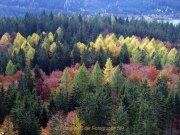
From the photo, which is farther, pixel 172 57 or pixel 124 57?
pixel 172 57

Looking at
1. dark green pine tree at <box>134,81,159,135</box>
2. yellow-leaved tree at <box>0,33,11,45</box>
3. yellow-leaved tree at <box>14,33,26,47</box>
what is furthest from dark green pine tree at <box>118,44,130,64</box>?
dark green pine tree at <box>134,81,159,135</box>

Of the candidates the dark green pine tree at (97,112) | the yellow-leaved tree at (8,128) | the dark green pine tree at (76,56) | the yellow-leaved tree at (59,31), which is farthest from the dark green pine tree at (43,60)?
the dark green pine tree at (97,112)

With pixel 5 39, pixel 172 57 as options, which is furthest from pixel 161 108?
pixel 5 39

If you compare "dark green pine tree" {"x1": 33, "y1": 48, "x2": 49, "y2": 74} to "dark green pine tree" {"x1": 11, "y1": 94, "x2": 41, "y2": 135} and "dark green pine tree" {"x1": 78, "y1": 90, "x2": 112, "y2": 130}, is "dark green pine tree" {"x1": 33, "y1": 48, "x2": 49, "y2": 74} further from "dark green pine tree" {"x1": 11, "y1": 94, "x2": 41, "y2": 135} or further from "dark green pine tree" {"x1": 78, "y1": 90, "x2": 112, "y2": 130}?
"dark green pine tree" {"x1": 78, "y1": 90, "x2": 112, "y2": 130}

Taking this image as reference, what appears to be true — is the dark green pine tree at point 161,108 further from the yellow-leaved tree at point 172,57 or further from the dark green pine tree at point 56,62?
the dark green pine tree at point 56,62

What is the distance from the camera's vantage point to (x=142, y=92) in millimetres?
80000

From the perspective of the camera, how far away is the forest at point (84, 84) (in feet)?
236

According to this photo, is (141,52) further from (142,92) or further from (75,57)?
(142,92)

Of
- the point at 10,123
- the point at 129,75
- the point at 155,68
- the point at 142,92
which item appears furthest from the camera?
the point at 155,68

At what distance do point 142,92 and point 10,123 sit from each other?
26693mm

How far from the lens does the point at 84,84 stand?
93750mm

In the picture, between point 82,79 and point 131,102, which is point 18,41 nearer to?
point 82,79

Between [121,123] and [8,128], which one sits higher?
[121,123]

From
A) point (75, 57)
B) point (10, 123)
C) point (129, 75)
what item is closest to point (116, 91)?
point (129, 75)
